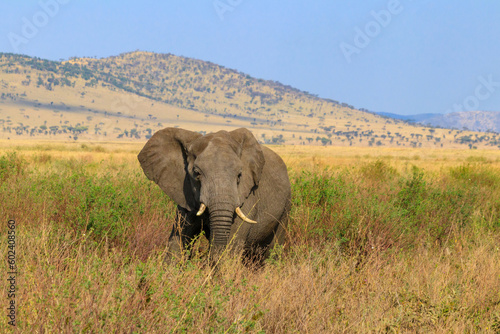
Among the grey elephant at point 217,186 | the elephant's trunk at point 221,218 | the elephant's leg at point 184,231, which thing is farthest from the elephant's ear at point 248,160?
the elephant's leg at point 184,231

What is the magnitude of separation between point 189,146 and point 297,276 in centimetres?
190

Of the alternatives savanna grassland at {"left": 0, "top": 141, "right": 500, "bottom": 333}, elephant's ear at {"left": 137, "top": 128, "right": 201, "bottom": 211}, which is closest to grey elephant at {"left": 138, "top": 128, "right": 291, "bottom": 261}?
elephant's ear at {"left": 137, "top": 128, "right": 201, "bottom": 211}

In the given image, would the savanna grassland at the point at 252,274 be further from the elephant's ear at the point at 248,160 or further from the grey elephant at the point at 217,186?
the elephant's ear at the point at 248,160

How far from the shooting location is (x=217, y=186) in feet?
16.4

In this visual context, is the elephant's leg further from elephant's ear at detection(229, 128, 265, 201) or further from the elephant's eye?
elephant's ear at detection(229, 128, 265, 201)

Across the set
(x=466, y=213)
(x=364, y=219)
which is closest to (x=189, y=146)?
(x=364, y=219)

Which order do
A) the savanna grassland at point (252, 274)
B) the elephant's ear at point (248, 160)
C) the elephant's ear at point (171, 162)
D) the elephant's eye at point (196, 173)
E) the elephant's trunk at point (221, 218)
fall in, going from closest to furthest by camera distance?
the savanna grassland at point (252, 274) < the elephant's trunk at point (221, 218) < the elephant's eye at point (196, 173) < the elephant's ear at point (248, 160) < the elephant's ear at point (171, 162)

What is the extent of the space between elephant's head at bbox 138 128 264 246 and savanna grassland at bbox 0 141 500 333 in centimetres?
53

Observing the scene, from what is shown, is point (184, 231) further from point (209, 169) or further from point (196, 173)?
point (209, 169)

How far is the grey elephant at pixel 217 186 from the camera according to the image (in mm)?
5047

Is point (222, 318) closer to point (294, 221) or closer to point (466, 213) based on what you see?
point (294, 221)

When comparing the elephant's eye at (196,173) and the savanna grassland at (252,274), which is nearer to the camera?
the savanna grassland at (252,274)

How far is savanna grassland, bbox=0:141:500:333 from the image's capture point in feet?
11.5

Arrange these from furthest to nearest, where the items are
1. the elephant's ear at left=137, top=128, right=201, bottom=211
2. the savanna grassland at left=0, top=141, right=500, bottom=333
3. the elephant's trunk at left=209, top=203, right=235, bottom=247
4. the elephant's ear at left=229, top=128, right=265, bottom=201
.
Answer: the elephant's ear at left=137, top=128, right=201, bottom=211
the elephant's ear at left=229, top=128, right=265, bottom=201
the elephant's trunk at left=209, top=203, right=235, bottom=247
the savanna grassland at left=0, top=141, right=500, bottom=333
